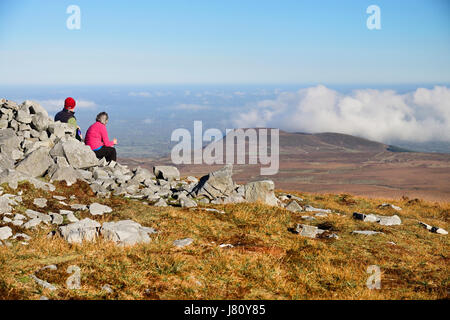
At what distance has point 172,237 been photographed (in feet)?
38.0

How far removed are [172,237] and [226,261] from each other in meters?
2.67

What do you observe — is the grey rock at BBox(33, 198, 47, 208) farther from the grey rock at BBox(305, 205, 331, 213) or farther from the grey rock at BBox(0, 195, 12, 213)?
the grey rock at BBox(305, 205, 331, 213)

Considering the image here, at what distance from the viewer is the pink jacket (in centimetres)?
2061

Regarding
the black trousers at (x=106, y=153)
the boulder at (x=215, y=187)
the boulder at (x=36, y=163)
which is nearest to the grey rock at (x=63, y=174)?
the boulder at (x=36, y=163)

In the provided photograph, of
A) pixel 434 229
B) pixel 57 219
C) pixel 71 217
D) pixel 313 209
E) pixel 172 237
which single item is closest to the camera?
pixel 172 237

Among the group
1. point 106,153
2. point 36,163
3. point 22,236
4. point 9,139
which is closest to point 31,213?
point 22,236

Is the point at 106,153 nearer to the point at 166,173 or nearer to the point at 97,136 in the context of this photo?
the point at 97,136

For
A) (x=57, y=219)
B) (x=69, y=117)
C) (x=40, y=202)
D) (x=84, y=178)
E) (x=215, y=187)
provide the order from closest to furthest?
1. (x=57, y=219)
2. (x=40, y=202)
3. (x=84, y=178)
4. (x=215, y=187)
5. (x=69, y=117)

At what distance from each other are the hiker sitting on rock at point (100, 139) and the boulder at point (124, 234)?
10.5 meters

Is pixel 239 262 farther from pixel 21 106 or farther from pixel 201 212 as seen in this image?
pixel 21 106

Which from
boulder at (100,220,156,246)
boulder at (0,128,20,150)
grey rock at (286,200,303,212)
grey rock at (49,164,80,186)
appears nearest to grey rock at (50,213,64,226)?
boulder at (100,220,156,246)
